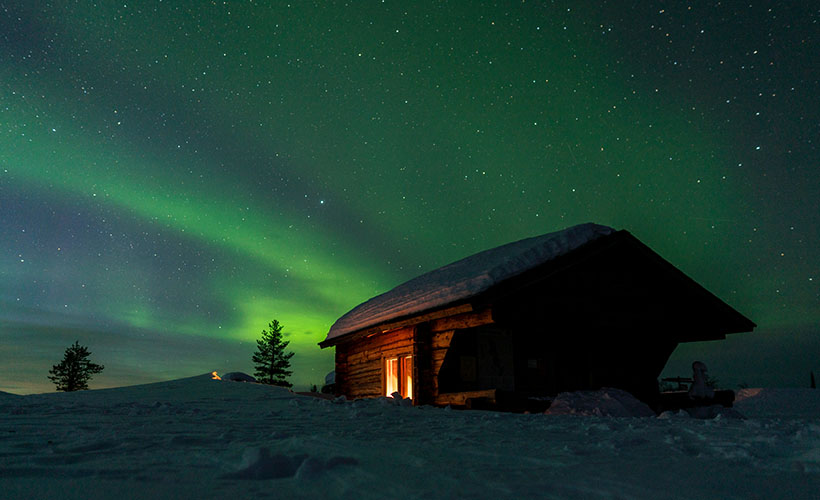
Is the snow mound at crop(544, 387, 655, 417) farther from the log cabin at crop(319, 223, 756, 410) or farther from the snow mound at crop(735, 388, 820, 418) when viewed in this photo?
the snow mound at crop(735, 388, 820, 418)

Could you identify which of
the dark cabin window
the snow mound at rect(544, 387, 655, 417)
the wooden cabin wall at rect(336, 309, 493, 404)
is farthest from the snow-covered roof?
the snow mound at rect(544, 387, 655, 417)

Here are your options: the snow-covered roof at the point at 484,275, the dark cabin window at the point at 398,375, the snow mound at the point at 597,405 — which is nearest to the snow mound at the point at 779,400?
the snow mound at the point at 597,405

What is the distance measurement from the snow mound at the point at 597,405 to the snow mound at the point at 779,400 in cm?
1121

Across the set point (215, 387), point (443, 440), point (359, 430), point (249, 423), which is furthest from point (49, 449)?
point (215, 387)

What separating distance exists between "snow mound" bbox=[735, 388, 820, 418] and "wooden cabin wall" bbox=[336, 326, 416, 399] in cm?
1358

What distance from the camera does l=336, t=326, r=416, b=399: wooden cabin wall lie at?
41.8ft

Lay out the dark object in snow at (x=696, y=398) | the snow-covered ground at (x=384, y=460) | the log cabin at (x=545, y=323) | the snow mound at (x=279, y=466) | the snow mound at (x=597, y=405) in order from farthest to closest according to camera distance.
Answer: the dark object in snow at (x=696, y=398), the log cabin at (x=545, y=323), the snow mound at (x=597, y=405), the snow mound at (x=279, y=466), the snow-covered ground at (x=384, y=460)

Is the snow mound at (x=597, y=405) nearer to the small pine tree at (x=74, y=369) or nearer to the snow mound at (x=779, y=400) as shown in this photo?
the snow mound at (x=779, y=400)

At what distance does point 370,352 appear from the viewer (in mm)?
15109

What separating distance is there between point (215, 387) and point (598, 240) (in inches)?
361

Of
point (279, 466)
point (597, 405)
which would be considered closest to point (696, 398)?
point (597, 405)

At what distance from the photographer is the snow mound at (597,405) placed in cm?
846

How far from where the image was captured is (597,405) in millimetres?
8773

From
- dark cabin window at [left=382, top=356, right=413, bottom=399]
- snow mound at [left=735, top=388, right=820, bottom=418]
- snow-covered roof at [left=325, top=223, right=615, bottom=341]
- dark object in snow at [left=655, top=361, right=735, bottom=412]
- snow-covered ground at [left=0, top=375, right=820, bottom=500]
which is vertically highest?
snow-covered roof at [left=325, top=223, right=615, bottom=341]
